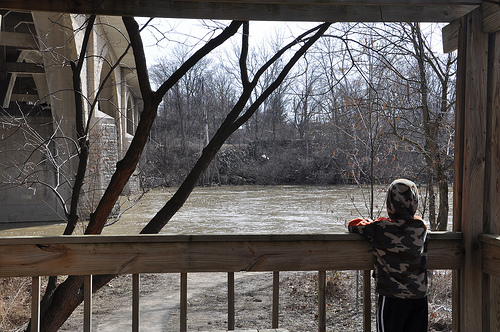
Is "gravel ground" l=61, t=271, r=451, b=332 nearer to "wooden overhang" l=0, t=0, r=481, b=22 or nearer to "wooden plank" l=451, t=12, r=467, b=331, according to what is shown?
"wooden plank" l=451, t=12, r=467, b=331

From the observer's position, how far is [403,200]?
8.82 feet

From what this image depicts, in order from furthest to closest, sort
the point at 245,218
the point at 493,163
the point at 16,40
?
the point at 245,218 < the point at 16,40 < the point at 493,163

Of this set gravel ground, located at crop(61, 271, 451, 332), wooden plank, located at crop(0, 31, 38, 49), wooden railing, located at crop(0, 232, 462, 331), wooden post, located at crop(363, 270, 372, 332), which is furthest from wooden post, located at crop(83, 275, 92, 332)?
wooden plank, located at crop(0, 31, 38, 49)

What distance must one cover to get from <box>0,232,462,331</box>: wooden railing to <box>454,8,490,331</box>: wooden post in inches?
23.8

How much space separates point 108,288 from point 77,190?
4793mm

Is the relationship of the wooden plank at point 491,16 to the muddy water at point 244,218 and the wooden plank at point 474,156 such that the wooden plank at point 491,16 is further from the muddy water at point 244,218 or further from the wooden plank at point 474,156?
the muddy water at point 244,218

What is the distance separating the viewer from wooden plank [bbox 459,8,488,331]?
113 inches

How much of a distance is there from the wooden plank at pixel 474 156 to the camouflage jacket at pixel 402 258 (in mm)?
365

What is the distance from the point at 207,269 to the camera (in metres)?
2.69

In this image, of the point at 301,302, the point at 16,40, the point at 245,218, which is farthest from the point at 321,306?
the point at 16,40

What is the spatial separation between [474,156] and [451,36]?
76 cm

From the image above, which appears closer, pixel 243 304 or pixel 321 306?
pixel 321 306

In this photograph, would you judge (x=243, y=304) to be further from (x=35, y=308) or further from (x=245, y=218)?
(x=245, y=218)

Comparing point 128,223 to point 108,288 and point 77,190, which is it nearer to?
point 108,288
